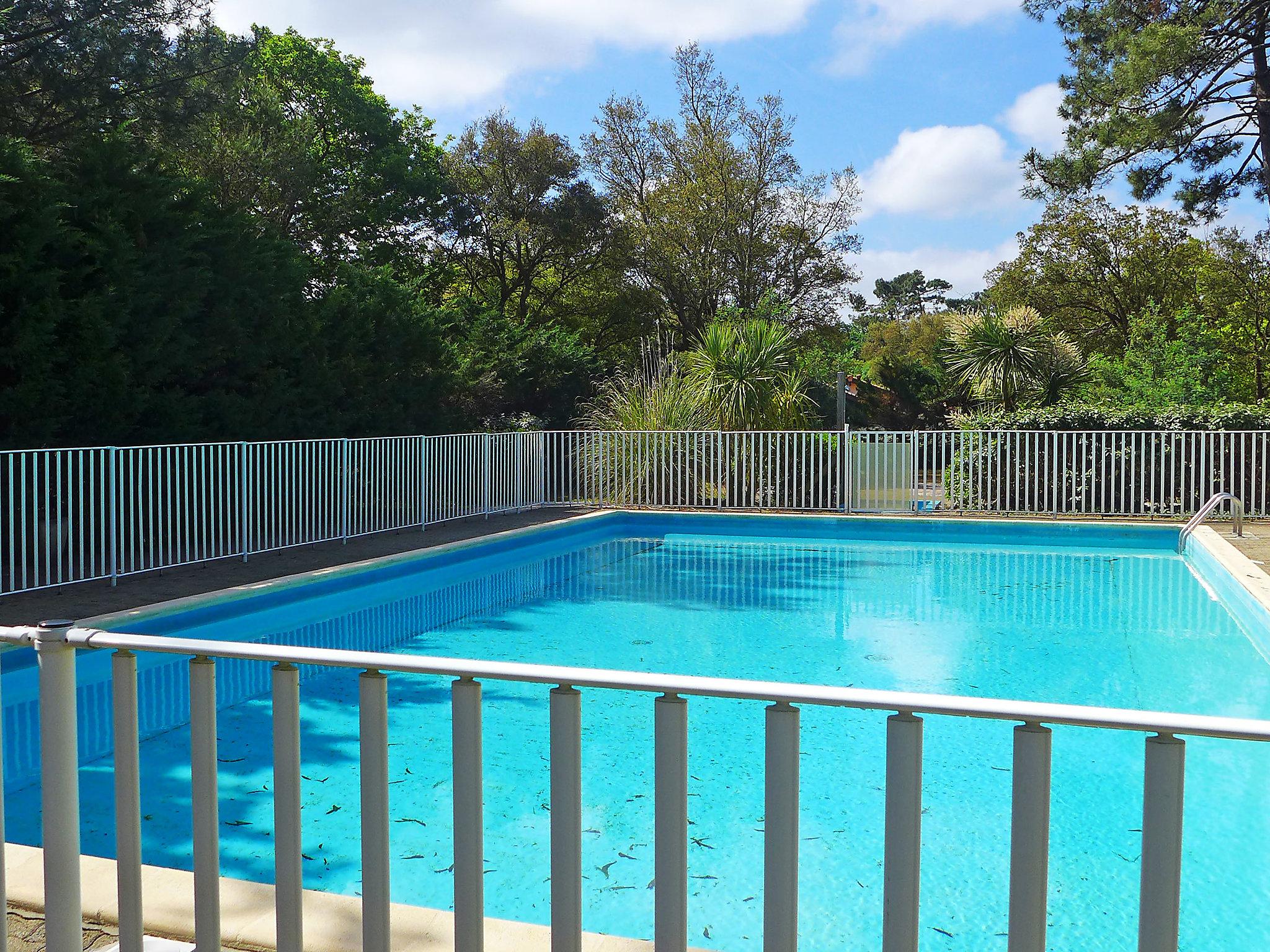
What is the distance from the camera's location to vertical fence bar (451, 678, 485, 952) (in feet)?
5.08

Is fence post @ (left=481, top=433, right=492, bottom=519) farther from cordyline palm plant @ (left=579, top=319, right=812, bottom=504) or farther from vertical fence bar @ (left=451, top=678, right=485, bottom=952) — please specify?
vertical fence bar @ (left=451, top=678, right=485, bottom=952)

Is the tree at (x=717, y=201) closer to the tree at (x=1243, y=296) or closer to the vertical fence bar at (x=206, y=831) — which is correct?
the tree at (x=1243, y=296)

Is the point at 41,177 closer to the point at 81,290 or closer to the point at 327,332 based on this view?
the point at 81,290

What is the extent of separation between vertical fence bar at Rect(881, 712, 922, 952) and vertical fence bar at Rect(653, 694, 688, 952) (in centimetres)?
28

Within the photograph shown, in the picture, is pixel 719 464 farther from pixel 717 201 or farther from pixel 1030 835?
pixel 1030 835

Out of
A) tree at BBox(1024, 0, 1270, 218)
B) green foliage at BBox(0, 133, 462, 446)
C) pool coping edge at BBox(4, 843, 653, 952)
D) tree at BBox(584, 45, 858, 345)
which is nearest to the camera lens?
pool coping edge at BBox(4, 843, 653, 952)

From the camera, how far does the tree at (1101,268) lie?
24062 mm

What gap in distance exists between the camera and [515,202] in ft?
74.3

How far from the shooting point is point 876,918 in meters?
3.13

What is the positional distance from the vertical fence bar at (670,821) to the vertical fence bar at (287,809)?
0.59 meters

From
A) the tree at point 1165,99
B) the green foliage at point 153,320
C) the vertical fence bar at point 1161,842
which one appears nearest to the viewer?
the vertical fence bar at point 1161,842

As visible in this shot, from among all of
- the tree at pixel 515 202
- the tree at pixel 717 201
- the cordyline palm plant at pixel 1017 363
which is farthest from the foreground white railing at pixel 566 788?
the tree at pixel 717 201

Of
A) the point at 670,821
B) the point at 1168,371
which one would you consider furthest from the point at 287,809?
the point at 1168,371

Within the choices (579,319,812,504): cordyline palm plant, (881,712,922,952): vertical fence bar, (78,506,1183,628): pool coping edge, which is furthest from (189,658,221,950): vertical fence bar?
(579,319,812,504): cordyline palm plant
